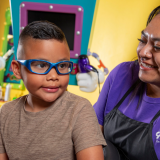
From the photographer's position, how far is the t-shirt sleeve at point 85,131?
0.70 meters

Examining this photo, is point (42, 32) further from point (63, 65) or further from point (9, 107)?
point (9, 107)

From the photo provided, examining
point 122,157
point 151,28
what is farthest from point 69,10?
point 122,157

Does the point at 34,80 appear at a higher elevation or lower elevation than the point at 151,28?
lower

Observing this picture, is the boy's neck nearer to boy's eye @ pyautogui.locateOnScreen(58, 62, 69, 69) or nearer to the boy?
the boy

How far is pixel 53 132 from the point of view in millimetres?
767

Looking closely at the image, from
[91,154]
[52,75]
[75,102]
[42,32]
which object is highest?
[42,32]

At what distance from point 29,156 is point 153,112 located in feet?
1.94

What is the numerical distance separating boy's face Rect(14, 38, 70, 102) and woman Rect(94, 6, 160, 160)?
39 cm

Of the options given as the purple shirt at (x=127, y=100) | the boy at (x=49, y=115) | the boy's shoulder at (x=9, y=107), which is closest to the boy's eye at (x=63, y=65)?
the boy at (x=49, y=115)

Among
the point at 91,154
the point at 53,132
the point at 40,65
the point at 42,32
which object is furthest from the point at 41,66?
the point at 91,154

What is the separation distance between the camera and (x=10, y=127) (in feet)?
2.72

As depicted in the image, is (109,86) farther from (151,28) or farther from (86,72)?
(86,72)

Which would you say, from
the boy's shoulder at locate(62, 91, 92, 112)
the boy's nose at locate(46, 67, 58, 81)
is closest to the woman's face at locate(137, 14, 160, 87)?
the boy's shoulder at locate(62, 91, 92, 112)

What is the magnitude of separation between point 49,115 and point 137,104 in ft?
1.59
